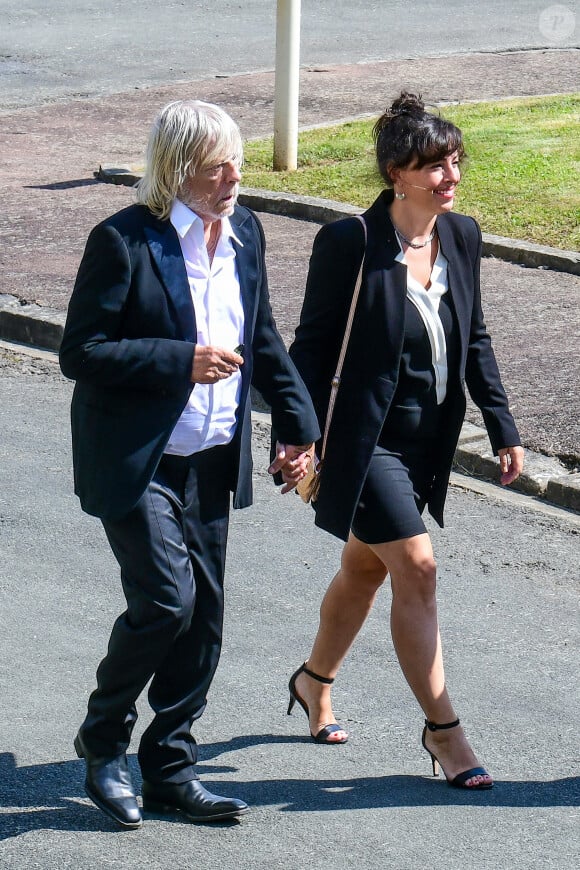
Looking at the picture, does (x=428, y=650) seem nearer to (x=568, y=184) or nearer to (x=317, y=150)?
(x=568, y=184)

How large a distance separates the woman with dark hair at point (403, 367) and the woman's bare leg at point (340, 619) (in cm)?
11

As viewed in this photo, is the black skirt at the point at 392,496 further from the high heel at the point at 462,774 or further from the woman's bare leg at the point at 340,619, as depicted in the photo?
the high heel at the point at 462,774

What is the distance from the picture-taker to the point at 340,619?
4.64 meters

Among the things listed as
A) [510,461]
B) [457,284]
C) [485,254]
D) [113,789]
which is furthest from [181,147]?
[485,254]

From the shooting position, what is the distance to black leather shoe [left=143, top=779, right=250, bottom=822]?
13.1ft

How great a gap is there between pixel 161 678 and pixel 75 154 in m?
11.1

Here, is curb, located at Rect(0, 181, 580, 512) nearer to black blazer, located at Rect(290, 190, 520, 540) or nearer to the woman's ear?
black blazer, located at Rect(290, 190, 520, 540)

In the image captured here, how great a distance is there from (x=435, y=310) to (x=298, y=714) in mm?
1437

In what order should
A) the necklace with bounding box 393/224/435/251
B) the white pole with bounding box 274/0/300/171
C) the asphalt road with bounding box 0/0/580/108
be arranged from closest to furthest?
the necklace with bounding box 393/224/435/251 < the white pole with bounding box 274/0/300/171 < the asphalt road with bounding box 0/0/580/108

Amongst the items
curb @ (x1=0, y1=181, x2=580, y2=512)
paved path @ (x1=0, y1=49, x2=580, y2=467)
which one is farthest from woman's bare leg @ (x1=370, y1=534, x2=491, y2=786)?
paved path @ (x1=0, y1=49, x2=580, y2=467)

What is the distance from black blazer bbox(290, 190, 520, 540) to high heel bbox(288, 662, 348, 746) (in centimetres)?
56

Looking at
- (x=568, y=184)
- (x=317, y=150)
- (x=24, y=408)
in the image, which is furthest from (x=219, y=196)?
(x=317, y=150)

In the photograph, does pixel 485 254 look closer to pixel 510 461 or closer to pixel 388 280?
pixel 510 461

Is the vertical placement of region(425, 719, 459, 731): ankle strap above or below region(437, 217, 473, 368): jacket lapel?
below
